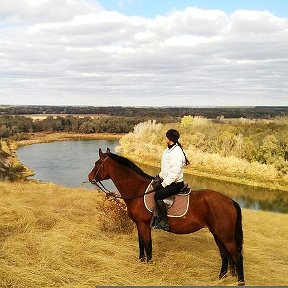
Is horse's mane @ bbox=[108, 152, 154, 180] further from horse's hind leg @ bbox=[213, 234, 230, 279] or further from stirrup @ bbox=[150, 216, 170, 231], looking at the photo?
horse's hind leg @ bbox=[213, 234, 230, 279]

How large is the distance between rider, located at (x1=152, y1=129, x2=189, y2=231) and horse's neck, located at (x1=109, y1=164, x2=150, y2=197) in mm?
550

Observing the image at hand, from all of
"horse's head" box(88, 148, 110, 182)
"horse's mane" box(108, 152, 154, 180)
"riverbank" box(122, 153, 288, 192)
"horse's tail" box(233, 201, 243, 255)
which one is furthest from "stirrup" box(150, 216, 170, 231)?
"riverbank" box(122, 153, 288, 192)

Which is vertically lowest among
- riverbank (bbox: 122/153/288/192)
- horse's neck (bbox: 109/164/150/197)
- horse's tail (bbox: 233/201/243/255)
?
riverbank (bbox: 122/153/288/192)

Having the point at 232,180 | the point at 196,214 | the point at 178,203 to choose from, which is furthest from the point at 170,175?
the point at 232,180

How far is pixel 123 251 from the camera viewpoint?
8.39m

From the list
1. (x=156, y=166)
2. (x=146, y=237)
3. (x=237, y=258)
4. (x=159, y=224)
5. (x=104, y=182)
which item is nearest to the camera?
(x=237, y=258)

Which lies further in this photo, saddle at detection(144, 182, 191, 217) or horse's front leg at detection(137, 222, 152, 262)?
horse's front leg at detection(137, 222, 152, 262)

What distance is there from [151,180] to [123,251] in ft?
5.68

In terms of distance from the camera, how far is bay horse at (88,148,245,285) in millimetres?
7262

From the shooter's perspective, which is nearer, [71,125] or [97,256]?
[97,256]

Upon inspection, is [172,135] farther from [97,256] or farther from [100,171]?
[97,256]

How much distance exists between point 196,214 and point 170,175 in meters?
0.95

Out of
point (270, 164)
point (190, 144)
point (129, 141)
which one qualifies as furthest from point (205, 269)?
point (129, 141)

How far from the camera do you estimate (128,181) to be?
321 inches
